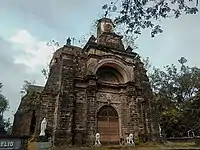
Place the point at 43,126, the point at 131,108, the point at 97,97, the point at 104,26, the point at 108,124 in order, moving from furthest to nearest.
A: the point at 104,26 < the point at 131,108 < the point at 97,97 < the point at 108,124 < the point at 43,126

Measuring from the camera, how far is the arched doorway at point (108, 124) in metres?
15.0

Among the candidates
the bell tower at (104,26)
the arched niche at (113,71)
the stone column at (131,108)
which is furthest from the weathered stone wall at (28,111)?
the stone column at (131,108)

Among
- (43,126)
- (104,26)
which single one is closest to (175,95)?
(104,26)

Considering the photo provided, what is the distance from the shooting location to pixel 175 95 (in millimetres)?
31281

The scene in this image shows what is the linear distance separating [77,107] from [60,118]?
161cm

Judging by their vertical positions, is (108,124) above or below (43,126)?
above

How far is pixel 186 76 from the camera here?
3088 cm

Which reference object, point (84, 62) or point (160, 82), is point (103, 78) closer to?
point (84, 62)

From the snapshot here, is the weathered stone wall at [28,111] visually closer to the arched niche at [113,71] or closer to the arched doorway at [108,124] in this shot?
the arched niche at [113,71]

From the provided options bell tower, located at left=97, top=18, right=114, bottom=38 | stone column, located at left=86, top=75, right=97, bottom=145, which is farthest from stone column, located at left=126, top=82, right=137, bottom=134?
bell tower, located at left=97, top=18, right=114, bottom=38

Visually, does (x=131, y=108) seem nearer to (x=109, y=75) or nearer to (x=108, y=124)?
(x=108, y=124)

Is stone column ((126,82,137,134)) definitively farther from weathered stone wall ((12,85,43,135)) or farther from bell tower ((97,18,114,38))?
weathered stone wall ((12,85,43,135))

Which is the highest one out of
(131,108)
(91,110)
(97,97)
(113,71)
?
(113,71)

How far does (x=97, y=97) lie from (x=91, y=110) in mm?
1412
